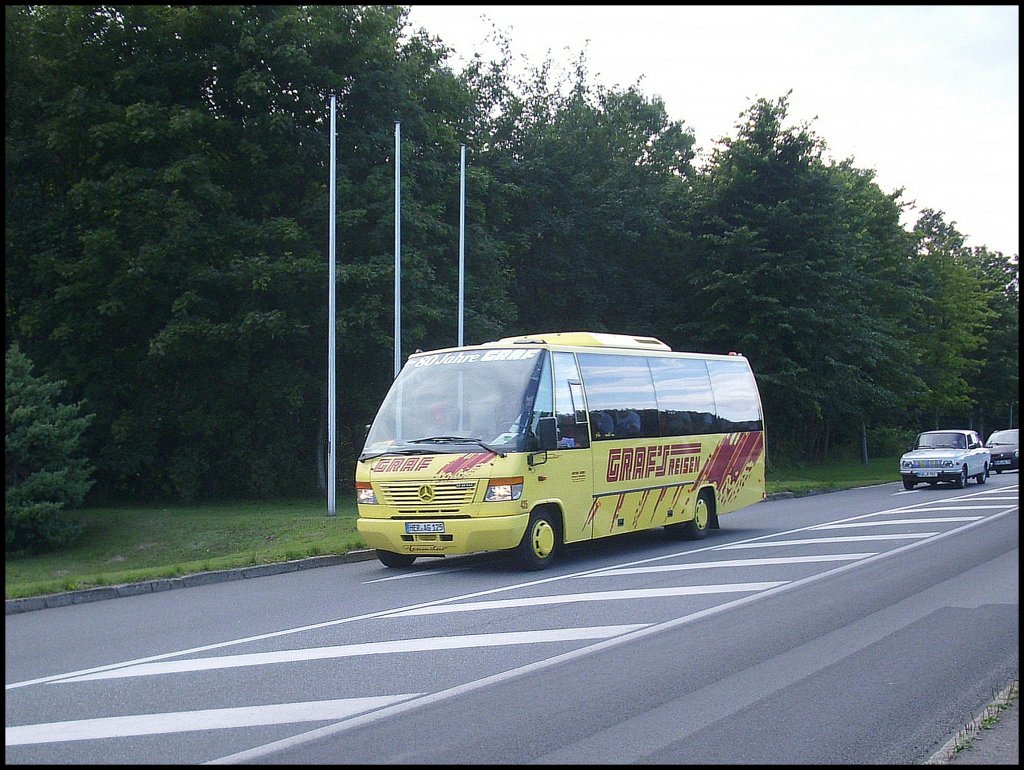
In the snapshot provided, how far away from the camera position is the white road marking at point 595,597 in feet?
37.1

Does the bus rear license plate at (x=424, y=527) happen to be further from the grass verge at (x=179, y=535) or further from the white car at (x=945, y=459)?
the white car at (x=945, y=459)

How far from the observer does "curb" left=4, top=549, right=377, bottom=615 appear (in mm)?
12305

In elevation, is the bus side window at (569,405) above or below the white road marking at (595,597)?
above

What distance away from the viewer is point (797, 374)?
4244 centimetres

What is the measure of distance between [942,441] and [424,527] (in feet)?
78.1

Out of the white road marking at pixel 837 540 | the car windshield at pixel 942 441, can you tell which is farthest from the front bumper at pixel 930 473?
the white road marking at pixel 837 540

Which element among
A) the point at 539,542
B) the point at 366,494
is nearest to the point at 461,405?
the point at 366,494

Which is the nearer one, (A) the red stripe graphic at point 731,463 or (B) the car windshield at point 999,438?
(A) the red stripe graphic at point 731,463

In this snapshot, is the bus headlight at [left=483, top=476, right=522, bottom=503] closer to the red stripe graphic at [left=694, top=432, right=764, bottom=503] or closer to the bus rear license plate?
the bus rear license plate

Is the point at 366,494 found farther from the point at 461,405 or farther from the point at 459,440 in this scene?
the point at 461,405

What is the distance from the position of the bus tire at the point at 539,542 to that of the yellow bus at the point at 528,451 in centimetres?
2

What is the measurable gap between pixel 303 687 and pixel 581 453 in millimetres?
8159

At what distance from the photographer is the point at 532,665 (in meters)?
8.36

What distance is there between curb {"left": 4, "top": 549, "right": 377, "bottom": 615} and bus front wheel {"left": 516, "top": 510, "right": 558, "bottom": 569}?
3.32m
